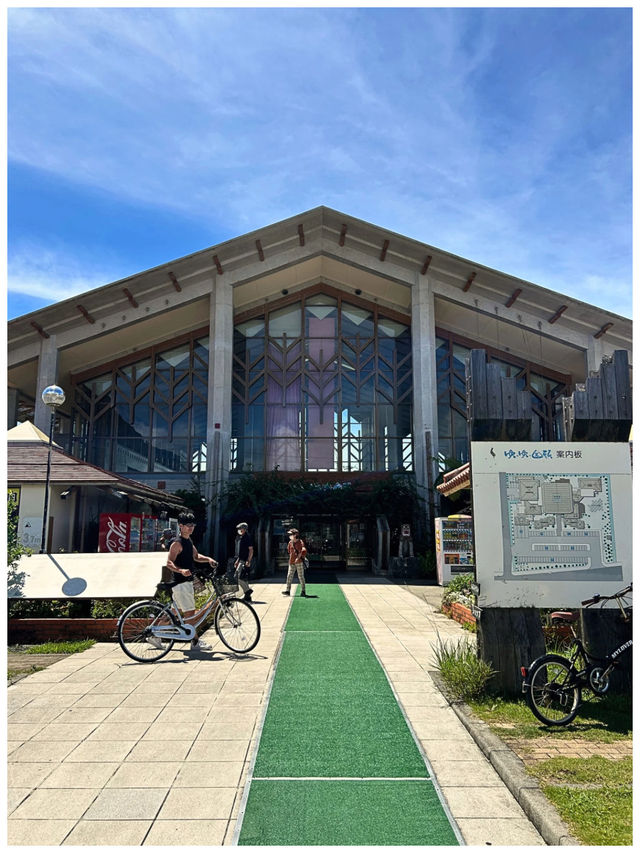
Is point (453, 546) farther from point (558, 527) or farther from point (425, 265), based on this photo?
point (425, 265)

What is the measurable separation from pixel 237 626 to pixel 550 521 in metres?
4.20

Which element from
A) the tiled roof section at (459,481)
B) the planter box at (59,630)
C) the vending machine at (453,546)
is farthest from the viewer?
the vending machine at (453,546)

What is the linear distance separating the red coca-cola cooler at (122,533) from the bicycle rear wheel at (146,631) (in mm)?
10477

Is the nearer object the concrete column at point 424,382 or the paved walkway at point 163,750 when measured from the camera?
the paved walkway at point 163,750

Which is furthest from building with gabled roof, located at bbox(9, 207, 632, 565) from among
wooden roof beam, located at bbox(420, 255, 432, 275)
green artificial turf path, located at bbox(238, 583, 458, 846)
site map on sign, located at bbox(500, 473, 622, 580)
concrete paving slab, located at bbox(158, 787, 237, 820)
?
concrete paving slab, located at bbox(158, 787, 237, 820)

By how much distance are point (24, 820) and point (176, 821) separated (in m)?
0.90

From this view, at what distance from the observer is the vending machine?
17844 mm

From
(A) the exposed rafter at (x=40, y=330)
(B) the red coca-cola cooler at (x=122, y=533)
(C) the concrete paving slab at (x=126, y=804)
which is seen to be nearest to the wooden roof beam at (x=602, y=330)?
(B) the red coca-cola cooler at (x=122, y=533)

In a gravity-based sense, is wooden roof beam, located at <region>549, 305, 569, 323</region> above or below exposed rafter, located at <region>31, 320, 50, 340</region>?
above

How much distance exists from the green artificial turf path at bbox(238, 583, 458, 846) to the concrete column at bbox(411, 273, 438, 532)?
19.3 metres

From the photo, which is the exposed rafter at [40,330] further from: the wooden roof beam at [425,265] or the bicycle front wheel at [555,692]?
the bicycle front wheel at [555,692]

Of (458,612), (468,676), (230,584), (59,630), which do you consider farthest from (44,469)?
(468,676)

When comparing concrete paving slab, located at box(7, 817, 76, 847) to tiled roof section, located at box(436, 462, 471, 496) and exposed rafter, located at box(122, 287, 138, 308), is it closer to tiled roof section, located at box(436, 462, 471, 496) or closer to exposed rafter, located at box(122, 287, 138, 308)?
tiled roof section, located at box(436, 462, 471, 496)

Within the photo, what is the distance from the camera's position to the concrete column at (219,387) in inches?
1044
